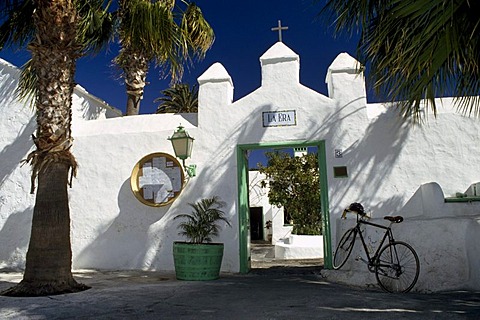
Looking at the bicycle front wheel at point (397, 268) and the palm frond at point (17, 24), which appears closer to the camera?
the bicycle front wheel at point (397, 268)

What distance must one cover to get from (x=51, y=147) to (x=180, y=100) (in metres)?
18.5

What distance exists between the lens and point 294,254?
12281 mm

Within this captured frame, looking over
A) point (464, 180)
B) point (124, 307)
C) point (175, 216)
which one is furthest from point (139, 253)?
point (464, 180)

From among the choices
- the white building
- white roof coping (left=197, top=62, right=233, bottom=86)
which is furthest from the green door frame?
white roof coping (left=197, top=62, right=233, bottom=86)

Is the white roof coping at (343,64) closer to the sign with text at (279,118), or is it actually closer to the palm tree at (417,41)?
the sign with text at (279,118)

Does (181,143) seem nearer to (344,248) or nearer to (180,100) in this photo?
(344,248)

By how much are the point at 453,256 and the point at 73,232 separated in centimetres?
684

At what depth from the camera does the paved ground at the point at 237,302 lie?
418 cm

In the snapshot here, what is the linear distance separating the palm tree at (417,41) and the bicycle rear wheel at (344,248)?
2.31 metres

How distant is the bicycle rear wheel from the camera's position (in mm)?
6771

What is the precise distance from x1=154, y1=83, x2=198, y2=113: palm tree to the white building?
14787 millimetres

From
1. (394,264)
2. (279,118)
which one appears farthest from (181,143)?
(394,264)

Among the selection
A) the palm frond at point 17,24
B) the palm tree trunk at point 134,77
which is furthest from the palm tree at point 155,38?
the palm frond at point 17,24

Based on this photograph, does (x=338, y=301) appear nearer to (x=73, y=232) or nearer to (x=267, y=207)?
(x=73, y=232)
